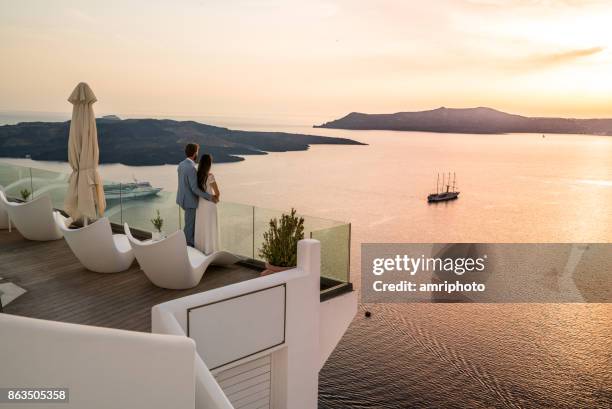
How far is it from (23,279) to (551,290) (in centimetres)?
5303

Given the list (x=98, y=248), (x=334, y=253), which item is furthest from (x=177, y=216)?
(x=334, y=253)

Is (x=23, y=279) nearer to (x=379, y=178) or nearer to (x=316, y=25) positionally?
(x=316, y=25)

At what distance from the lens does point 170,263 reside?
20.2ft

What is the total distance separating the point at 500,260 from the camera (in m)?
59.0

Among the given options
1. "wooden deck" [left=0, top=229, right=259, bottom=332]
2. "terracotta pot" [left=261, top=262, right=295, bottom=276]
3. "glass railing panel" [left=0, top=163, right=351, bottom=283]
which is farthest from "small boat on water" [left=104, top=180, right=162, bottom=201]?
"terracotta pot" [left=261, top=262, right=295, bottom=276]

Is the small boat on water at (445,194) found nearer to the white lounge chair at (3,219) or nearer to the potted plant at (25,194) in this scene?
the potted plant at (25,194)

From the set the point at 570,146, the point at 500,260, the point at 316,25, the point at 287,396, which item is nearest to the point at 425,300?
the point at 500,260

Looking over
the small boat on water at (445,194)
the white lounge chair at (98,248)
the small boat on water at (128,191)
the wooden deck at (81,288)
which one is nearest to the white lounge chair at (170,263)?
the wooden deck at (81,288)

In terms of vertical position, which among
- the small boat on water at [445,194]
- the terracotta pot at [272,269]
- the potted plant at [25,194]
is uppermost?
the potted plant at [25,194]

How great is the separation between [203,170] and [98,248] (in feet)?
5.56

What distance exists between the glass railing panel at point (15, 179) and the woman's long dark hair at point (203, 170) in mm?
5118

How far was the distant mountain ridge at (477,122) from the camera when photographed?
6906cm

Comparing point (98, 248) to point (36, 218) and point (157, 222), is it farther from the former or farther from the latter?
point (36, 218)

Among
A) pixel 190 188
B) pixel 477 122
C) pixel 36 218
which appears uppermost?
pixel 477 122
